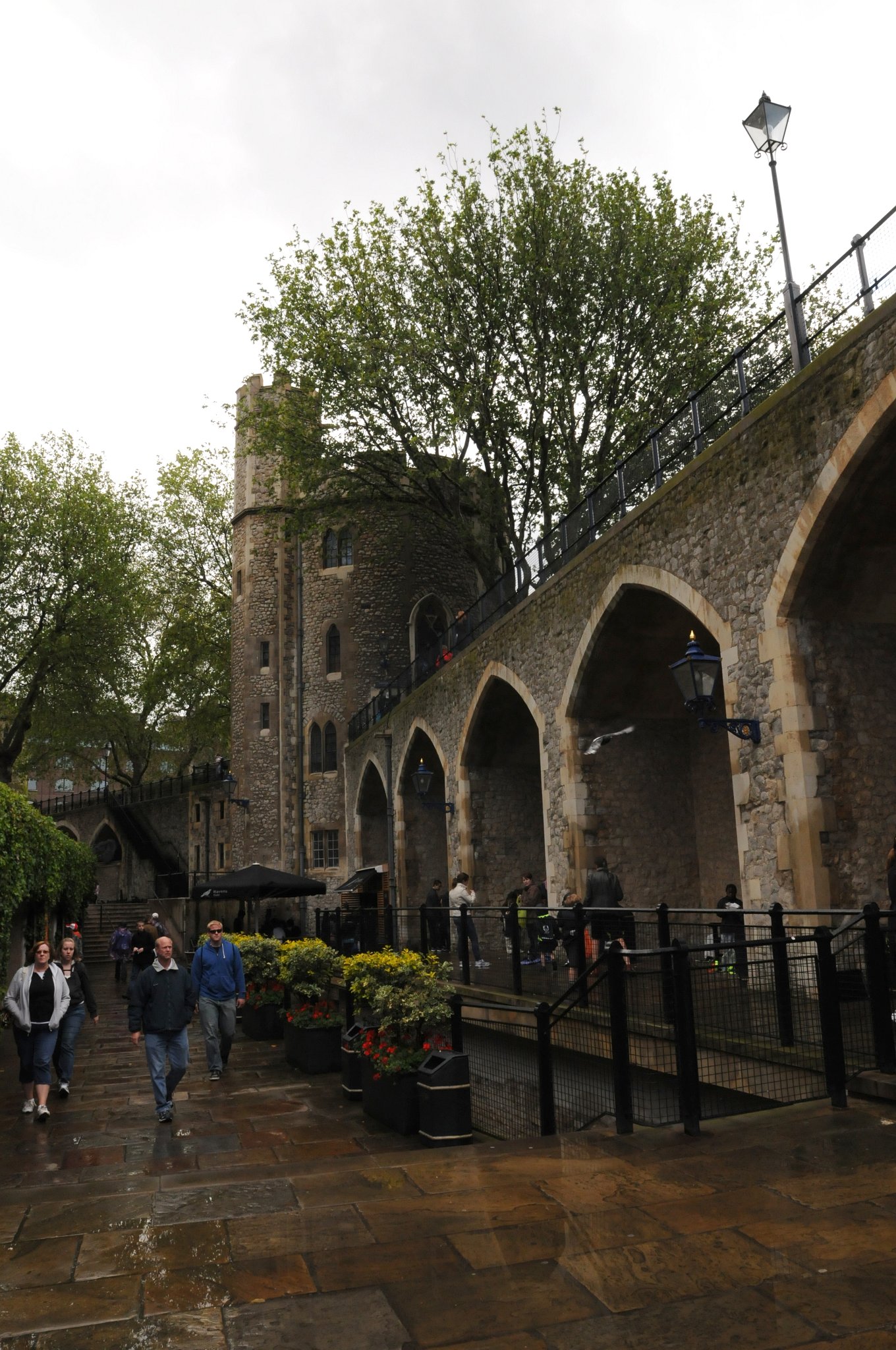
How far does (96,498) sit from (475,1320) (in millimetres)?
32981

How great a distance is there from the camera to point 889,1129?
5.41m

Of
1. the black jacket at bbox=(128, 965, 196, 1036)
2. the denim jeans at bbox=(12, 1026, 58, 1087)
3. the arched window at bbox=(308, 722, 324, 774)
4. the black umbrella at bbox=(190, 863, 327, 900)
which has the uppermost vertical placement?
the arched window at bbox=(308, 722, 324, 774)

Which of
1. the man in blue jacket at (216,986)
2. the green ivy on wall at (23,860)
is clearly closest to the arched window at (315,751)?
the green ivy on wall at (23,860)

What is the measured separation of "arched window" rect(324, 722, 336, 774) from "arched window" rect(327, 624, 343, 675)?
6.03 feet

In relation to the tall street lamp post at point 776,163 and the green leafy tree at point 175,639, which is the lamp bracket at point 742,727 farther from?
the green leafy tree at point 175,639

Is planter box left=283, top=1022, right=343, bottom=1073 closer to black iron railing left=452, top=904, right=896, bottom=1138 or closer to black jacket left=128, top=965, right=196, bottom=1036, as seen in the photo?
black jacket left=128, top=965, right=196, bottom=1036

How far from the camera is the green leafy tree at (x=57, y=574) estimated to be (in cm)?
3216

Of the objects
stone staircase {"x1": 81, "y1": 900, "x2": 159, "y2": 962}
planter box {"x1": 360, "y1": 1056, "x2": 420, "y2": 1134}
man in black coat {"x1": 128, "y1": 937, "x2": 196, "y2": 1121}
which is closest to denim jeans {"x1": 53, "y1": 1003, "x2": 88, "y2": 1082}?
man in black coat {"x1": 128, "y1": 937, "x2": 196, "y2": 1121}

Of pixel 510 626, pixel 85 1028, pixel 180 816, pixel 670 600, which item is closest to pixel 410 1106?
pixel 670 600

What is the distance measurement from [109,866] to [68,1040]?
4444 centimetres

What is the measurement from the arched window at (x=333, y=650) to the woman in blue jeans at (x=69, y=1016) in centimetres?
2368

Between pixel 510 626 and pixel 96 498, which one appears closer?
pixel 510 626

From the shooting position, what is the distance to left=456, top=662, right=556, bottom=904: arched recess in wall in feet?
67.5

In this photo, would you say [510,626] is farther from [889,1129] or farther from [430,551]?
[430,551]
